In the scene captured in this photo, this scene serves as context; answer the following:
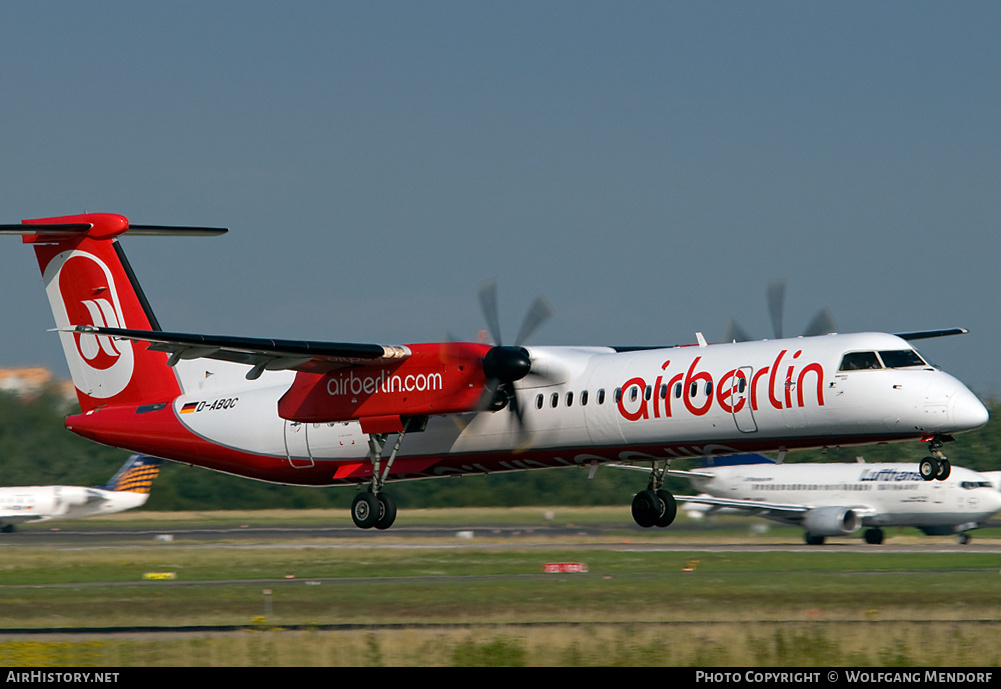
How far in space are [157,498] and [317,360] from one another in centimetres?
3775

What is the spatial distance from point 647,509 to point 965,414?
24.5 feet

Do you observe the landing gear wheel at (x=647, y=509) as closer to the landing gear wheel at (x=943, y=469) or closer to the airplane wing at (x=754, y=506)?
the landing gear wheel at (x=943, y=469)

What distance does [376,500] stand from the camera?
1020 inches

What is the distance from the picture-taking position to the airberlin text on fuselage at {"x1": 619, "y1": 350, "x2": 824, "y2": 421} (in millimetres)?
21609

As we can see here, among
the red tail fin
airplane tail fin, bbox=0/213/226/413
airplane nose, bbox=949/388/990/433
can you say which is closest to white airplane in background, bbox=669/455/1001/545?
the red tail fin

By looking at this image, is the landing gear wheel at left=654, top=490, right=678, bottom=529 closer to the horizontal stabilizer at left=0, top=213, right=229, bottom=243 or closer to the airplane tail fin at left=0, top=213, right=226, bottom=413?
the airplane tail fin at left=0, top=213, right=226, bottom=413

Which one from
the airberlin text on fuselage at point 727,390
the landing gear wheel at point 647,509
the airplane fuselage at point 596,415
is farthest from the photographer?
the landing gear wheel at point 647,509

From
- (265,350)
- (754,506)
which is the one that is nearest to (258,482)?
(754,506)

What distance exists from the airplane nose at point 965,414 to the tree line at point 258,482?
3320cm

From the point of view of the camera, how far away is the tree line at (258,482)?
55031mm

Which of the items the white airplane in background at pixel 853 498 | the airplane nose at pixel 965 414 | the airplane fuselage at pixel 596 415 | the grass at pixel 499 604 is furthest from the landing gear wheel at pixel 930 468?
the white airplane in background at pixel 853 498

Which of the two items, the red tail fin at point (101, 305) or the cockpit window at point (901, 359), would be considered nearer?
the cockpit window at point (901, 359)
